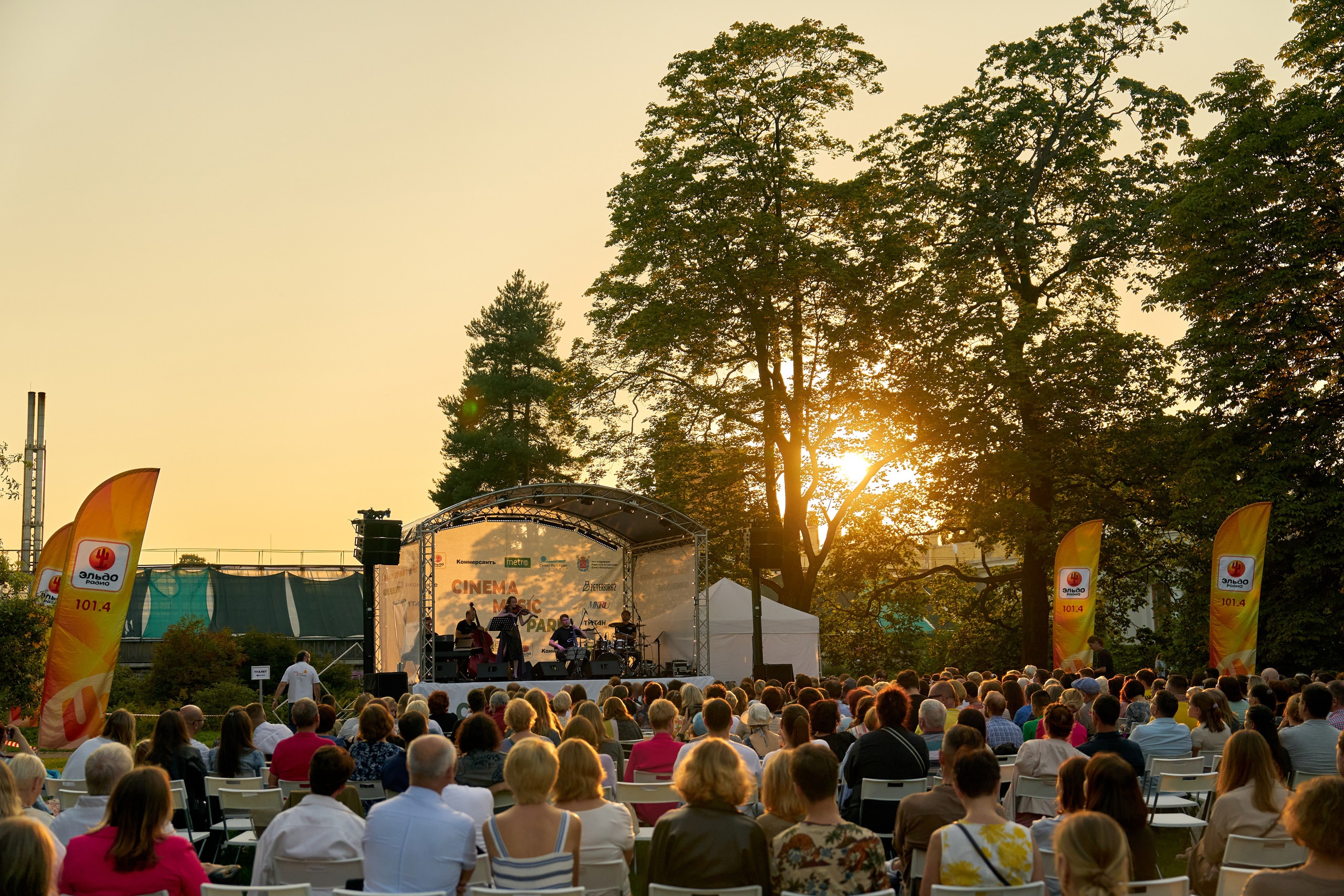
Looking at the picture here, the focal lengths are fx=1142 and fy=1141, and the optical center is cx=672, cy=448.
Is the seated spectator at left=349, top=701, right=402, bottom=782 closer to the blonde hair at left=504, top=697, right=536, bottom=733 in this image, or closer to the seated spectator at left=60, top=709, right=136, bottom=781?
the blonde hair at left=504, top=697, right=536, bottom=733

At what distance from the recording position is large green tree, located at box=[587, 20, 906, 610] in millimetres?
22562

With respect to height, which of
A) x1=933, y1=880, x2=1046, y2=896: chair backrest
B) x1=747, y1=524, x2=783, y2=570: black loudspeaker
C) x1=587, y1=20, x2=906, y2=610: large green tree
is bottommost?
x1=933, y1=880, x2=1046, y2=896: chair backrest

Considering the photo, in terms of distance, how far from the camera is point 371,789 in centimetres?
672

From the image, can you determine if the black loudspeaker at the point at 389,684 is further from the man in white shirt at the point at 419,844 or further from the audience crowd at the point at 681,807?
the man in white shirt at the point at 419,844

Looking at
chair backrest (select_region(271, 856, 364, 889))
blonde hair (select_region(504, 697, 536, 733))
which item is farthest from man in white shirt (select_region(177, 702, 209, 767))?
chair backrest (select_region(271, 856, 364, 889))

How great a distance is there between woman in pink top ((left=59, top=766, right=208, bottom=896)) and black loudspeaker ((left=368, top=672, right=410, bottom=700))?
13.6 metres

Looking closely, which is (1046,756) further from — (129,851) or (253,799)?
(129,851)

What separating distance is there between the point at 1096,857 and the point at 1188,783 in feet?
14.6

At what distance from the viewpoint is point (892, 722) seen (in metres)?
6.15

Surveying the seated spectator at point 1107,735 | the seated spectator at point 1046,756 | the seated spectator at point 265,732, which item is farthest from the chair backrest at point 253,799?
the seated spectator at point 1107,735

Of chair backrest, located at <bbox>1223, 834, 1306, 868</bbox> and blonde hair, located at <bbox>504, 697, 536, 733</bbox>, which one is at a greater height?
blonde hair, located at <bbox>504, 697, 536, 733</bbox>

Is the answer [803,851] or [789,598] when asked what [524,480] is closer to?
[789,598]

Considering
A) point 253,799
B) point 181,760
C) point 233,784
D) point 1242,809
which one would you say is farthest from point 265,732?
point 1242,809

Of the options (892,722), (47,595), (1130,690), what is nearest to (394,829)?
(892,722)
